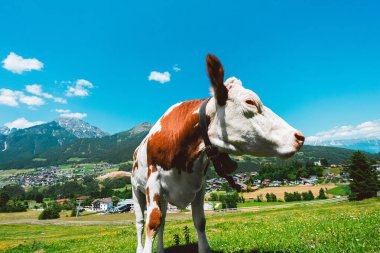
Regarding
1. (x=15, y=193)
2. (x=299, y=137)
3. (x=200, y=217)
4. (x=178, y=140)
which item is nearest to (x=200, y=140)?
(x=178, y=140)

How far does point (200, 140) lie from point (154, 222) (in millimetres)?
1324

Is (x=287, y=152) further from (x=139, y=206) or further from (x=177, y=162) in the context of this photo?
(x=139, y=206)

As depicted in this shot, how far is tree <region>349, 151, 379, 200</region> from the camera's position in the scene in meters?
54.0

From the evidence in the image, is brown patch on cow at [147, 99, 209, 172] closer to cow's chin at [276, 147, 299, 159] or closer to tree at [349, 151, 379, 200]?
cow's chin at [276, 147, 299, 159]

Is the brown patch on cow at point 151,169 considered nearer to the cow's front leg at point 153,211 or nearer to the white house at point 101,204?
the cow's front leg at point 153,211

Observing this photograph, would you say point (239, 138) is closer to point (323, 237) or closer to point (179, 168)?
point (179, 168)

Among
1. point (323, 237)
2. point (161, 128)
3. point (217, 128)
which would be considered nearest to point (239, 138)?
point (217, 128)

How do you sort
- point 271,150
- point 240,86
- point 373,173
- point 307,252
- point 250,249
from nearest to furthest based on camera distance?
point 271,150 < point 240,86 < point 307,252 < point 250,249 < point 373,173

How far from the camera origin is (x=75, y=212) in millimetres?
118750

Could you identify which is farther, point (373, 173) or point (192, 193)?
point (373, 173)

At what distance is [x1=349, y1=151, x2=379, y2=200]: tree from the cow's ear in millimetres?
61581

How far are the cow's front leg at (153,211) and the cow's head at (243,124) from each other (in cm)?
112

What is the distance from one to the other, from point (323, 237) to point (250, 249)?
1718 mm

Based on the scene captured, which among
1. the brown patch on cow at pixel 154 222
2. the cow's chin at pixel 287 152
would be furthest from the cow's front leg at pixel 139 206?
the cow's chin at pixel 287 152
